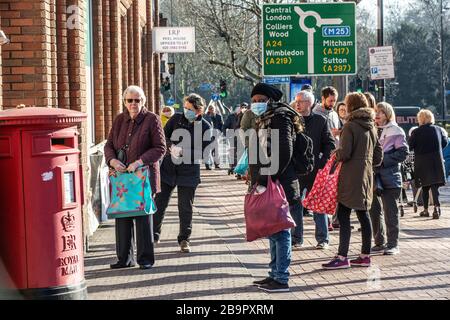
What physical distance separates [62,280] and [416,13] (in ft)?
291

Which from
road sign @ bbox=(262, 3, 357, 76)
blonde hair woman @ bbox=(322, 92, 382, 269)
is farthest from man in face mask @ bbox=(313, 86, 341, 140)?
road sign @ bbox=(262, 3, 357, 76)

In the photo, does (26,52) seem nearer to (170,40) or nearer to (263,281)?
(263,281)

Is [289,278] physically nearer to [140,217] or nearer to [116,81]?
[140,217]

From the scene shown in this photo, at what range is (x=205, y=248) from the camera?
39.3 ft

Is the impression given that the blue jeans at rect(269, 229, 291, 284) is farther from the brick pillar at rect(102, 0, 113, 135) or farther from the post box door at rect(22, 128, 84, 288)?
the brick pillar at rect(102, 0, 113, 135)

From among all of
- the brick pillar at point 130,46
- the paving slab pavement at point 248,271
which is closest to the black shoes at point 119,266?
the paving slab pavement at point 248,271

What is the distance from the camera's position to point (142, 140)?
10.1 m

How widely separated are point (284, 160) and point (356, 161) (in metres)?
1.63

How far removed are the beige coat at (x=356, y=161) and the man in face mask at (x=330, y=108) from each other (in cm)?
307

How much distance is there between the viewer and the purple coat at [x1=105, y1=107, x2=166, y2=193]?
1013 cm

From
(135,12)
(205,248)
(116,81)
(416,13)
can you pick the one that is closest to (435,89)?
(416,13)

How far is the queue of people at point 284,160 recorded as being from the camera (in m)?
9.05

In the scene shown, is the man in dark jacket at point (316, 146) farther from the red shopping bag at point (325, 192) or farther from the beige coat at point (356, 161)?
the beige coat at point (356, 161)
